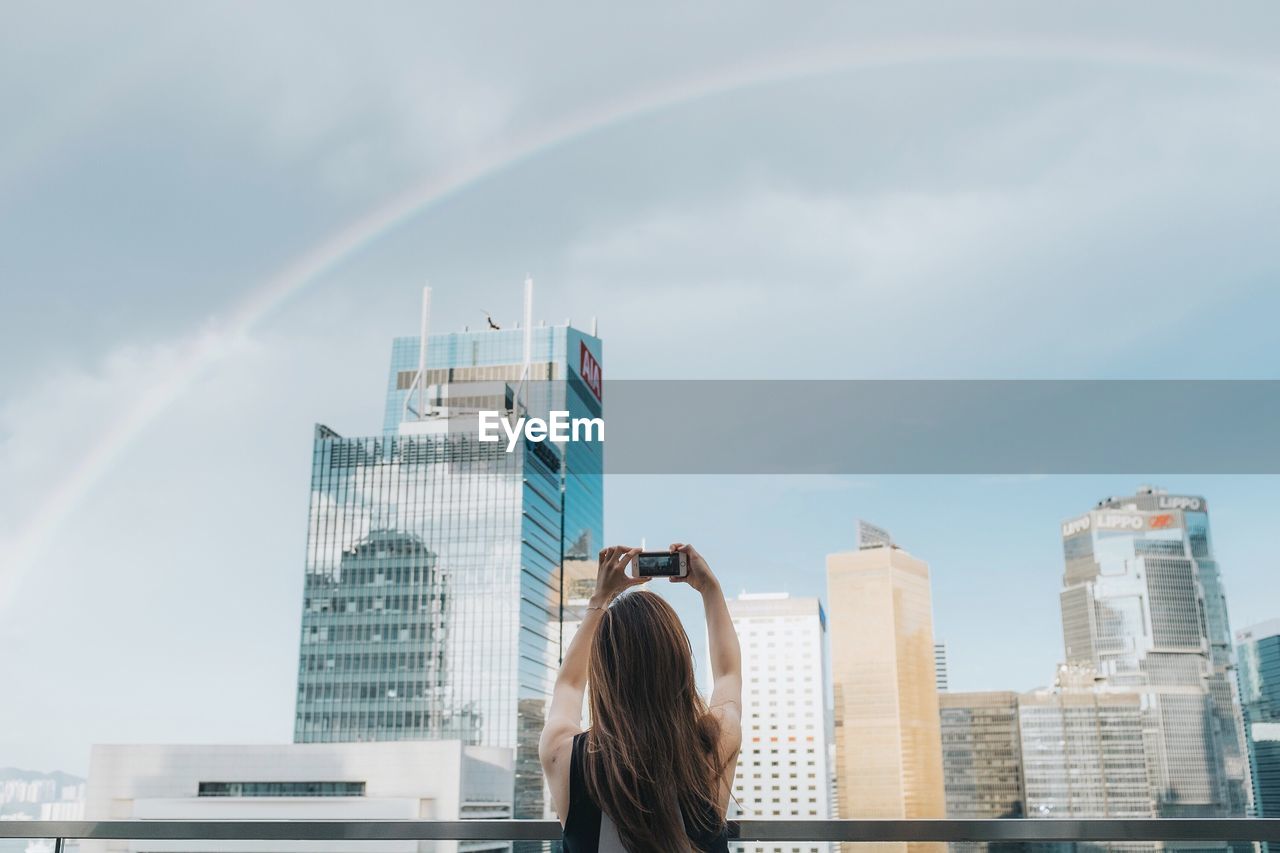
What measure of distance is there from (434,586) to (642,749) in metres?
71.5

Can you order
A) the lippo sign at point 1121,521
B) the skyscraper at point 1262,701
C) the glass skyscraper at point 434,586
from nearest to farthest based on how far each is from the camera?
1. the glass skyscraper at point 434,586
2. the skyscraper at point 1262,701
3. the lippo sign at point 1121,521

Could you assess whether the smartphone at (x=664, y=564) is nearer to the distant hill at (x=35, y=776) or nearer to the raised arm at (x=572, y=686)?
the raised arm at (x=572, y=686)

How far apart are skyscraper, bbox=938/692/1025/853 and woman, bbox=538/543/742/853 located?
10134cm

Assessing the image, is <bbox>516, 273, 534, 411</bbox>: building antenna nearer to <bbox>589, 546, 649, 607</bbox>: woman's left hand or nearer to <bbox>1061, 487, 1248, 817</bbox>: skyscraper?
<bbox>1061, 487, 1248, 817</bbox>: skyscraper

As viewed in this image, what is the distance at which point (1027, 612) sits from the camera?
109 m

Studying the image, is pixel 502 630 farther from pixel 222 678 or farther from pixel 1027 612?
pixel 1027 612

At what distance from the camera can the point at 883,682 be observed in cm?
10388

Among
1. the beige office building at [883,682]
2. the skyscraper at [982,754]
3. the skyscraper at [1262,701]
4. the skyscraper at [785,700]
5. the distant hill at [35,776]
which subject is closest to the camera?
the distant hill at [35,776]

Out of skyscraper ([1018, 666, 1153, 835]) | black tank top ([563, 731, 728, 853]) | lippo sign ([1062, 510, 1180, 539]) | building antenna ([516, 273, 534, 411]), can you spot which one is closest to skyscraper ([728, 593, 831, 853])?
skyscraper ([1018, 666, 1153, 835])

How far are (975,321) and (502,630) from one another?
42.0 metres

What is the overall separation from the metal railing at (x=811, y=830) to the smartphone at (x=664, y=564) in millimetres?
625

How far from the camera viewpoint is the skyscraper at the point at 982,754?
93125 millimetres

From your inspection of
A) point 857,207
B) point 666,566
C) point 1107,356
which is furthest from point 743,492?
point 666,566
